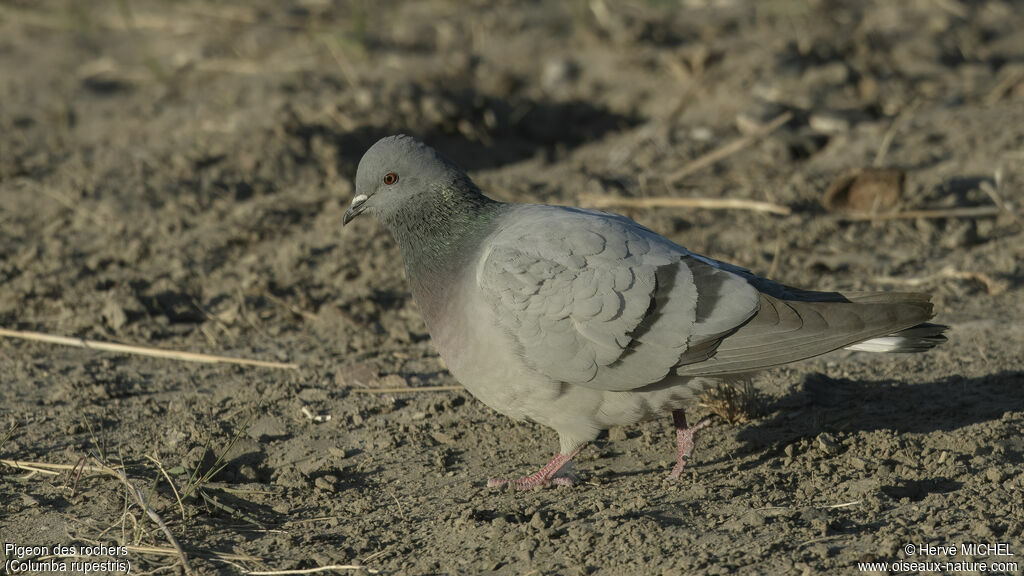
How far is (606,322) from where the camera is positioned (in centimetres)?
415

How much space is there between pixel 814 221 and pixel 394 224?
324cm

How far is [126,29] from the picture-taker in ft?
34.4

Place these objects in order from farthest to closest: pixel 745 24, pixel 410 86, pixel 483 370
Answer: pixel 745 24 < pixel 410 86 < pixel 483 370

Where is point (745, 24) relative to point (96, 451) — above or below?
above

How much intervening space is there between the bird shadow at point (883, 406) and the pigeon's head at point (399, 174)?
70.8 inches

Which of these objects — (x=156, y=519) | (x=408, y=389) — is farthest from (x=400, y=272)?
(x=156, y=519)

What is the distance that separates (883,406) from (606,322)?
5.30 ft

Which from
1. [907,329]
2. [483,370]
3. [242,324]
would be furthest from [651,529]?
[242,324]

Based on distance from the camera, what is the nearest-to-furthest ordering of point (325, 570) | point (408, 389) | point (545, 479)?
point (325, 570) < point (545, 479) < point (408, 389)

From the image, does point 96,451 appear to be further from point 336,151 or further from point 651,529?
point 336,151

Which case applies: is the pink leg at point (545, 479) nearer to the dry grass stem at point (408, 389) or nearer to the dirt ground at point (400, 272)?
the dirt ground at point (400, 272)

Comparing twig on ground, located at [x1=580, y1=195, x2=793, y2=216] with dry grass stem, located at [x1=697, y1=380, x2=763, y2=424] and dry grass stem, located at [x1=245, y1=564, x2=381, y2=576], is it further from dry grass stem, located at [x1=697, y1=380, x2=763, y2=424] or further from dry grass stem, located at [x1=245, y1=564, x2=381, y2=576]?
dry grass stem, located at [x1=245, y1=564, x2=381, y2=576]

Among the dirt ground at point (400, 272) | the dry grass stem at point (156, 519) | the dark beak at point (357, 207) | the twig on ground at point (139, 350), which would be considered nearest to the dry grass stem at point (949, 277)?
the dirt ground at point (400, 272)

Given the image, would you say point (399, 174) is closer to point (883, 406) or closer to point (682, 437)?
point (682, 437)
